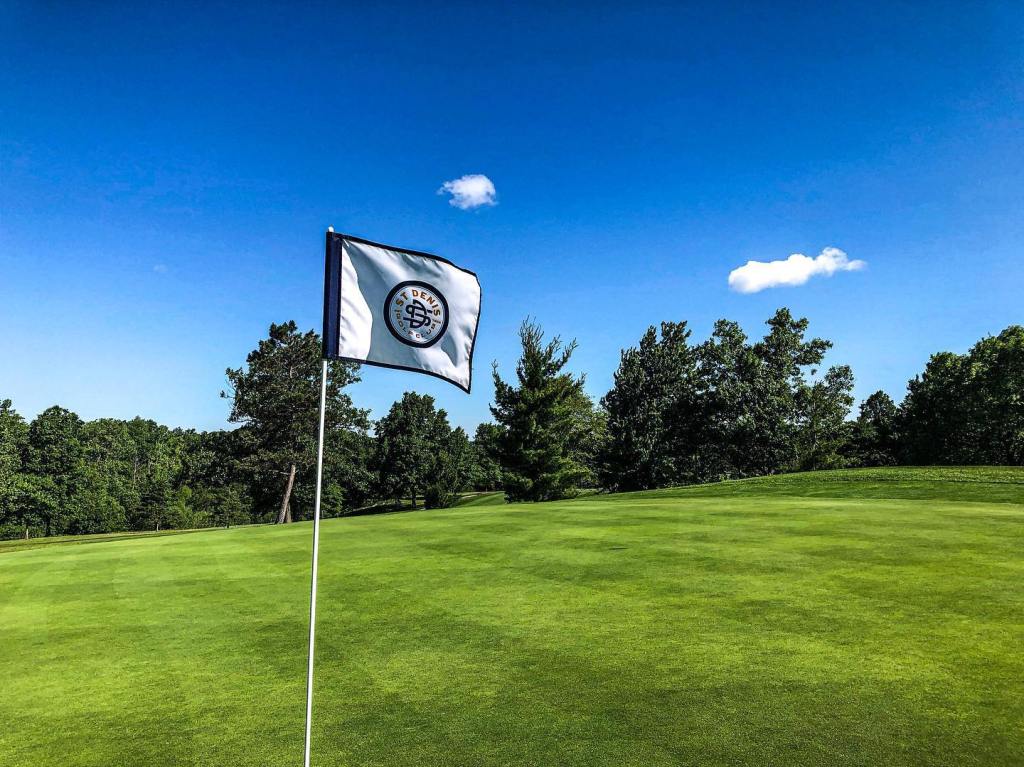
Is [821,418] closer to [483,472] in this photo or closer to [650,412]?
[650,412]

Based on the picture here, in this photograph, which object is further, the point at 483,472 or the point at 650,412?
the point at 483,472

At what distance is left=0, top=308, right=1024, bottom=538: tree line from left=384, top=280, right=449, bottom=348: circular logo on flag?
→ 40.1m

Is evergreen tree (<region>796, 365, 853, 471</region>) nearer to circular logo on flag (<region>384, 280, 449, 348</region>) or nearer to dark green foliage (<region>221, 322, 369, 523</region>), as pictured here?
dark green foliage (<region>221, 322, 369, 523</region>)

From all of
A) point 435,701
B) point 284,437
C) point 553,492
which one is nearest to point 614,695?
point 435,701

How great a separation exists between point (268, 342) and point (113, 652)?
165ft

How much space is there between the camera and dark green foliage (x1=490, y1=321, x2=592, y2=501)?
47.0 m

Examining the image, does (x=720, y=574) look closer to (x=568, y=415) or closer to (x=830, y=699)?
(x=830, y=699)

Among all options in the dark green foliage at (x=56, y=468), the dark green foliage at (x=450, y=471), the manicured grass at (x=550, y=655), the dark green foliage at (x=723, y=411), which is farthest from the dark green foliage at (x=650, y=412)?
the dark green foliage at (x=56, y=468)

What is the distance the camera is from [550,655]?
22.0 ft

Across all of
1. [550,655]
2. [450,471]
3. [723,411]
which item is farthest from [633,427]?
[550,655]

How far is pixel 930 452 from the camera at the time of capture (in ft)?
193

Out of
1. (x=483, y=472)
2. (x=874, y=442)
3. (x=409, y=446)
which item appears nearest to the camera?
(x=874, y=442)

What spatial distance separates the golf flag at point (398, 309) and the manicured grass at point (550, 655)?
3265 millimetres

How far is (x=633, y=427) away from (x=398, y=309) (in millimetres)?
52467
